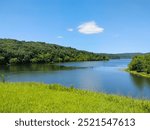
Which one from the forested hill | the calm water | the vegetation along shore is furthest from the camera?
the forested hill

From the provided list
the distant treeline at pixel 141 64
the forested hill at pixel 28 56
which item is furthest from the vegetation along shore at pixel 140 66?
the forested hill at pixel 28 56

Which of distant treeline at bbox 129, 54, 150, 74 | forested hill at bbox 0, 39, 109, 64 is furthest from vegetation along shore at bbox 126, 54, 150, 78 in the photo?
forested hill at bbox 0, 39, 109, 64

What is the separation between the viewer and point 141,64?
212ft

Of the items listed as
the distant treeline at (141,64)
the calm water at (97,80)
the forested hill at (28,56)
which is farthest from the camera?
the forested hill at (28,56)

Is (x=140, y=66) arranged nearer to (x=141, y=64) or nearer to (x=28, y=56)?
(x=141, y=64)

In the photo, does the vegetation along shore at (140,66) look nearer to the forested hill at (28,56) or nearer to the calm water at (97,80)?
the calm water at (97,80)

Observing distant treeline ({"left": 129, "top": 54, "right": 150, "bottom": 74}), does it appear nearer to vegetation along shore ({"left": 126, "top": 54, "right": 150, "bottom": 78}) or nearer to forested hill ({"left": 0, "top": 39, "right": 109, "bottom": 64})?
vegetation along shore ({"left": 126, "top": 54, "right": 150, "bottom": 78})

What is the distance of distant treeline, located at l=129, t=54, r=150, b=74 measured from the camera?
62.0 m

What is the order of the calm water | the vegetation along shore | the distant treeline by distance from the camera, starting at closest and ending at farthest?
the calm water → the vegetation along shore → the distant treeline

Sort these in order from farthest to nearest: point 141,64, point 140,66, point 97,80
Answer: point 140,66 < point 141,64 < point 97,80

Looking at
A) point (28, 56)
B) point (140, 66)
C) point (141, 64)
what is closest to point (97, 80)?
point (141, 64)

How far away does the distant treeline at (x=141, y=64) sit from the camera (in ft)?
203

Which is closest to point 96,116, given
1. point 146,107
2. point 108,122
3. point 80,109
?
point 108,122

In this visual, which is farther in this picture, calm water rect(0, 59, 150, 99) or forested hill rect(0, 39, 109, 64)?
forested hill rect(0, 39, 109, 64)
